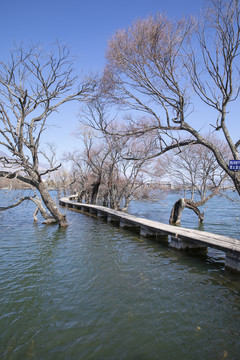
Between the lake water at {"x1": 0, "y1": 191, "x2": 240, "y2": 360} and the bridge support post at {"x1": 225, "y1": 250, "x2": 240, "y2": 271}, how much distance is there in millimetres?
263

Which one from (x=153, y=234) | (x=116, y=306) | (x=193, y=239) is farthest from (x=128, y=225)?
(x=116, y=306)

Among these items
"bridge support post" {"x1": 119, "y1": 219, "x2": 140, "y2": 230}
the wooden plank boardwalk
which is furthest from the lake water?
"bridge support post" {"x1": 119, "y1": 219, "x2": 140, "y2": 230}

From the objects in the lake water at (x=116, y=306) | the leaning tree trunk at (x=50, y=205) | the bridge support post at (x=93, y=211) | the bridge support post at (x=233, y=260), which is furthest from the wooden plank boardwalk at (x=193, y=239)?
the bridge support post at (x=93, y=211)

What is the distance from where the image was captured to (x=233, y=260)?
7.13m

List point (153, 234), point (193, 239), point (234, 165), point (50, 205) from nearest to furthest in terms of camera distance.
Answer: point (234, 165) → point (193, 239) → point (153, 234) → point (50, 205)

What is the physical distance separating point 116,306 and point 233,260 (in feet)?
14.2

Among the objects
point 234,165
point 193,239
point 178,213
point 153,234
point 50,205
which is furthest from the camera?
point 178,213

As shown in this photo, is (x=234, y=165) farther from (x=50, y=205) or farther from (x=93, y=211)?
(x=93, y=211)

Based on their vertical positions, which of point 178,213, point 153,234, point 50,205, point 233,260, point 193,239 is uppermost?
point 50,205

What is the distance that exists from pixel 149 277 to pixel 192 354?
2952 mm

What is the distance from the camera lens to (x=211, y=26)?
298 inches

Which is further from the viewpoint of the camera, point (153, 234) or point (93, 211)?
point (93, 211)

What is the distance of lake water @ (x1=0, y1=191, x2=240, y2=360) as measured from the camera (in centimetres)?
359

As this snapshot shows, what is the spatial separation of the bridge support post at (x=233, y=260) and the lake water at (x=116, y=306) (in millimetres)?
263
